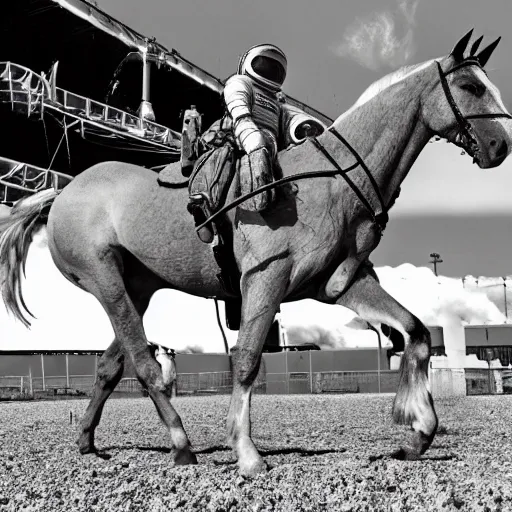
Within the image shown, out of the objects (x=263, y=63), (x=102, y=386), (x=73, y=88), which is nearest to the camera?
(x=263, y=63)

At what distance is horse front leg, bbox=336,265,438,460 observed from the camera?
4.77 metres

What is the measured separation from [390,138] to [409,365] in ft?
4.59

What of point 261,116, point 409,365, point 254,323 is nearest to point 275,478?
point 254,323

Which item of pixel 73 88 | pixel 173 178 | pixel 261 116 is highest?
pixel 73 88

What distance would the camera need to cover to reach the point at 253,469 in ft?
14.6

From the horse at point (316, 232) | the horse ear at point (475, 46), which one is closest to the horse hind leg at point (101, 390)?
the horse at point (316, 232)

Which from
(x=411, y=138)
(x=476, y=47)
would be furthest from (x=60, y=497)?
(x=476, y=47)

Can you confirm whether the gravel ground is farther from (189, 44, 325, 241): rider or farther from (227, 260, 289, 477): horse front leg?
(189, 44, 325, 241): rider

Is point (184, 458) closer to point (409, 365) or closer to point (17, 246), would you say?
point (409, 365)

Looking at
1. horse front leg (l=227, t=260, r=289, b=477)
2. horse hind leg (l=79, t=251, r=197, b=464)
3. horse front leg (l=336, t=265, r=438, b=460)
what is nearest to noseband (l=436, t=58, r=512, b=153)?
horse front leg (l=336, t=265, r=438, b=460)

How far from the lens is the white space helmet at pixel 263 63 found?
5.71 m

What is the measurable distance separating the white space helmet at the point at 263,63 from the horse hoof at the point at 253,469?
2.61 metres

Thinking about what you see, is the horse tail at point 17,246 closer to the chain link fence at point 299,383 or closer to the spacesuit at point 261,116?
the spacesuit at point 261,116

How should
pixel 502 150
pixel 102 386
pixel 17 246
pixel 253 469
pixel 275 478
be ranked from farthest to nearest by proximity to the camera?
pixel 17 246, pixel 102 386, pixel 502 150, pixel 253 469, pixel 275 478
